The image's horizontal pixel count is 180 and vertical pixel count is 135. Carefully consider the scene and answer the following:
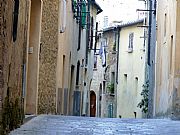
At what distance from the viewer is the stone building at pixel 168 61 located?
16.2m

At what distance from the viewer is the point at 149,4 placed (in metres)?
28.5

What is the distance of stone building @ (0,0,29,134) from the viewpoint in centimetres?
714

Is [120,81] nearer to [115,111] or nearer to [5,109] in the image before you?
[115,111]

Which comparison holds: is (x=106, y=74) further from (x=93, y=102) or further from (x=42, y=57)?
(x=42, y=57)

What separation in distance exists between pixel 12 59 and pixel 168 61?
1075cm

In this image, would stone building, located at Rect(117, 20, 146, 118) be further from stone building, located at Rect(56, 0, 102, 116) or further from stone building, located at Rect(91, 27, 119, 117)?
stone building, located at Rect(56, 0, 102, 116)

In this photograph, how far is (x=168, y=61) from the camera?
60.3 ft

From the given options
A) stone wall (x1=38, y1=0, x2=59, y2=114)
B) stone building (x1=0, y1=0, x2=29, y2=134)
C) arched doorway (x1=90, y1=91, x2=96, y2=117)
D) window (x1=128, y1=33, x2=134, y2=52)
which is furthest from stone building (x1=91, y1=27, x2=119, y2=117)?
stone building (x1=0, y1=0, x2=29, y2=134)

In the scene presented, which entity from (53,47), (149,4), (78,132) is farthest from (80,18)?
(78,132)

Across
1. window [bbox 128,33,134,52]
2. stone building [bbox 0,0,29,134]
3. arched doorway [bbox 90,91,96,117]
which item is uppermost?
window [bbox 128,33,134,52]

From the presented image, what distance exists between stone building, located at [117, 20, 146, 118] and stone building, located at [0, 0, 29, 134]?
2437 cm

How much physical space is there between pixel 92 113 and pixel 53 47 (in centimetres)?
3263

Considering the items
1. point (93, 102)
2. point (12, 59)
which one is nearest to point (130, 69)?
point (93, 102)

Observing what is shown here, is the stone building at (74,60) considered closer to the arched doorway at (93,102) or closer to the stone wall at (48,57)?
the stone wall at (48,57)
